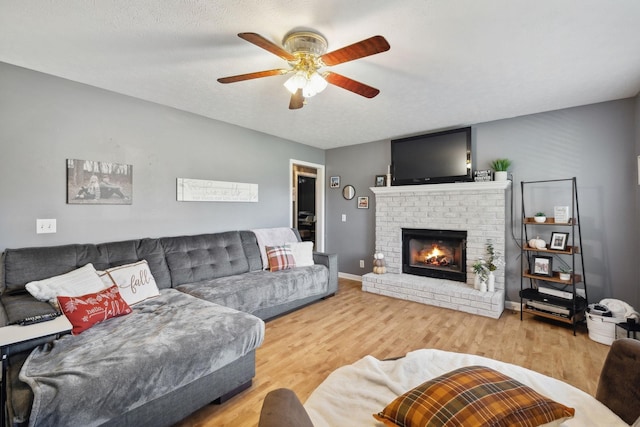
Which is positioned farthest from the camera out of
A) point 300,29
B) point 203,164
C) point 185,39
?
point 203,164

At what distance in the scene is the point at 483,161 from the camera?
3.76 meters

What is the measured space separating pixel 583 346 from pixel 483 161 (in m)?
2.24

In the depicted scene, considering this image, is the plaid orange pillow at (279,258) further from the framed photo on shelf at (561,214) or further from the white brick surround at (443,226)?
the framed photo on shelf at (561,214)

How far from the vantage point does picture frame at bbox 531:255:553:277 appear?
122 inches

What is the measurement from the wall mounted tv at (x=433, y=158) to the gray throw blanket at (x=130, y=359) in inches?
126

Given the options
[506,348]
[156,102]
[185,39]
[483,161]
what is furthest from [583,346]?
[156,102]

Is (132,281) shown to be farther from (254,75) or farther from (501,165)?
(501,165)

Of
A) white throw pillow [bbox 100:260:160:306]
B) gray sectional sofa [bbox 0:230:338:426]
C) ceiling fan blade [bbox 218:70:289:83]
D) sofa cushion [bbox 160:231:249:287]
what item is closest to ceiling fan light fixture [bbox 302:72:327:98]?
ceiling fan blade [bbox 218:70:289:83]

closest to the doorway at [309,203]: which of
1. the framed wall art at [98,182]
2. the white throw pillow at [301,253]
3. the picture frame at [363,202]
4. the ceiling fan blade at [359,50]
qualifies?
the picture frame at [363,202]

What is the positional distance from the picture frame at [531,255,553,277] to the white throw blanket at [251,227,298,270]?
119 inches

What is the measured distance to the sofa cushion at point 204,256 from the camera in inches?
116

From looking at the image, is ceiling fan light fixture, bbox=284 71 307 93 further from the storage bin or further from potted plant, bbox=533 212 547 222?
the storage bin

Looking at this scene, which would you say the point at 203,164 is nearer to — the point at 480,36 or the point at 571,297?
the point at 480,36

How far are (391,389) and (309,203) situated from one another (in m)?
5.46
